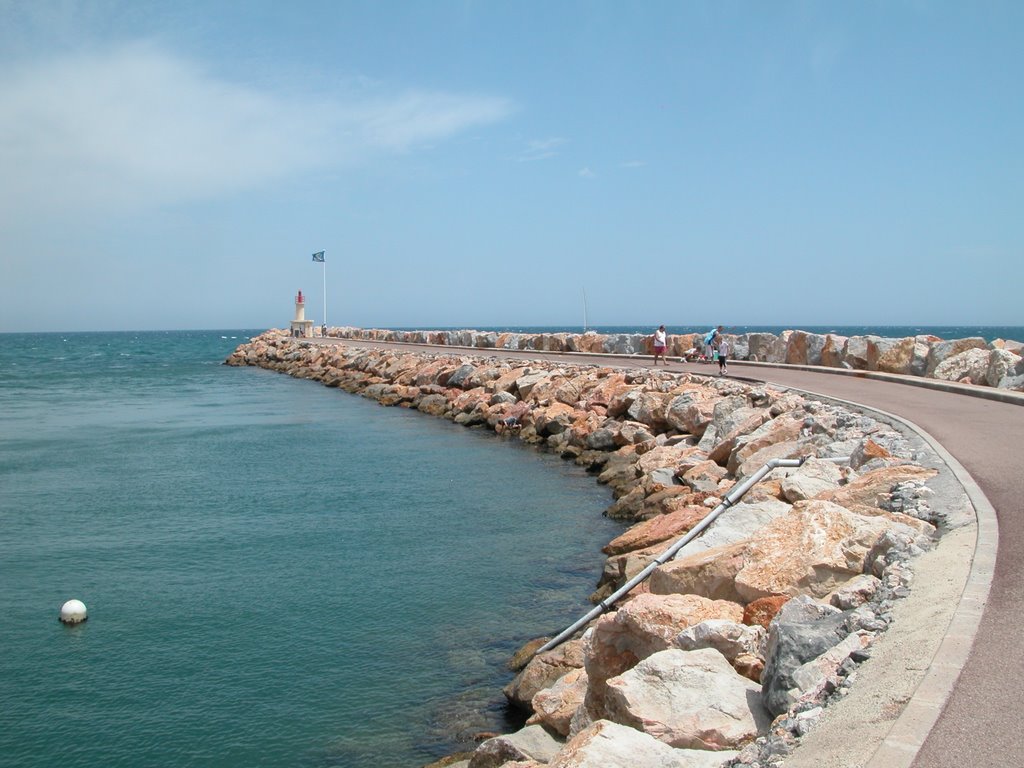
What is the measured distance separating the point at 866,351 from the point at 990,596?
16.2 m

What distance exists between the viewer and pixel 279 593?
1055 cm

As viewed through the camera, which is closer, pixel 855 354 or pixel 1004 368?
pixel 1004 368

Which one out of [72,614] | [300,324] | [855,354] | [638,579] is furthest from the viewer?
[300,324]

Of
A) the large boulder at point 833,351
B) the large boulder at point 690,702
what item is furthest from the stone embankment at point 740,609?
the large boulder at point 833,351

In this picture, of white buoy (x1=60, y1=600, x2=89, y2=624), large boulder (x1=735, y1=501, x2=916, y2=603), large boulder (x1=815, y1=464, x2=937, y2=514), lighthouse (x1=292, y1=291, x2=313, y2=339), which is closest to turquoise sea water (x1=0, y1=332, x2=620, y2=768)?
white buoy (x1=60, y1=600, x2=89, y2=624)

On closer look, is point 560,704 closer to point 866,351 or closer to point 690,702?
point 690,702

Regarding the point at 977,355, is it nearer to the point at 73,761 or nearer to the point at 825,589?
the point at 825,589

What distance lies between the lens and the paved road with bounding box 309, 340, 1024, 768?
3.33 metres

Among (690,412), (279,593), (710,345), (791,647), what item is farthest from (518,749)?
(710,345)

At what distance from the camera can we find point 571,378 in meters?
24.5

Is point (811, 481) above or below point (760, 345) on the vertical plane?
below

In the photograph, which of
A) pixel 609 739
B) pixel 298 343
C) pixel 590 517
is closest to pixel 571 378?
pixel 590 517

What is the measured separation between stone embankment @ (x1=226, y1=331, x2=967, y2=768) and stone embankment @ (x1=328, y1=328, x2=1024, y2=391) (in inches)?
133

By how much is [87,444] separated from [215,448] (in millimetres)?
3740
